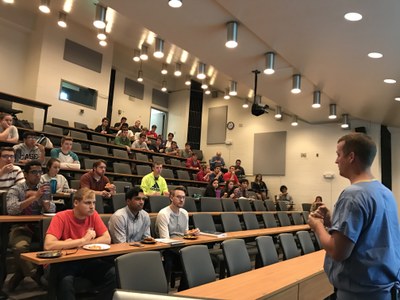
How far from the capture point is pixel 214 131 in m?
13.5

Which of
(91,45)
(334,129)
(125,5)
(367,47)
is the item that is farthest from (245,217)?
(91,45)

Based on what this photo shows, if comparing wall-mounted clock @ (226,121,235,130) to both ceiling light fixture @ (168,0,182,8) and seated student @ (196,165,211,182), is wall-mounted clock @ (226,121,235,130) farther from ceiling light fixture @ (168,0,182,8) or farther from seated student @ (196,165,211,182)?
ceiling light fixture @ (168,0,182,8)

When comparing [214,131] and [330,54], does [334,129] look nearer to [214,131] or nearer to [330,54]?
[214,131]

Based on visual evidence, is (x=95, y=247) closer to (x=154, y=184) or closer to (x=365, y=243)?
(x=365, y=243)

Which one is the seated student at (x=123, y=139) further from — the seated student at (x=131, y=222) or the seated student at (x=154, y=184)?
the seated student at (x=131, y=222)

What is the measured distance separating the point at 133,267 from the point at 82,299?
0.84 m

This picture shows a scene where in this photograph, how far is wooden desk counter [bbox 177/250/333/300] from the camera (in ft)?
7.03

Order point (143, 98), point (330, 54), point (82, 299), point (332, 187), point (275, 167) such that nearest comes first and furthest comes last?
point (82, 299) → point (330, 54) → point (332, 187) → point (275, 167) → point (143, 98)

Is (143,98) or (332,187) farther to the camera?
(143,98)

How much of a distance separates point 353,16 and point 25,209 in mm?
4075

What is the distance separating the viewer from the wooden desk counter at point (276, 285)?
2.14 metres

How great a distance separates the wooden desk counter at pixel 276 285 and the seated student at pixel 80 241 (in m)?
0.94

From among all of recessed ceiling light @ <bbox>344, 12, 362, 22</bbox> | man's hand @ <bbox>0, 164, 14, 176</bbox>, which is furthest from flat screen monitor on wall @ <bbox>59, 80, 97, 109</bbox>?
recessed ceiling light @ <bbox>344, 12, 362, 22</bbox>

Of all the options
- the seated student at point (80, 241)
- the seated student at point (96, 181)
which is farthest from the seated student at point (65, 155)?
the seated student at point (80, 241)
